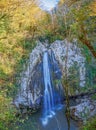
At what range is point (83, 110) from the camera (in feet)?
41.4

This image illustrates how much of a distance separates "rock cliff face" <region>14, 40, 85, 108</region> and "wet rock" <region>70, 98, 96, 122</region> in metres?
1.55

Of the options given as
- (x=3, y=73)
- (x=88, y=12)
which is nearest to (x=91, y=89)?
(x=3, y=73)

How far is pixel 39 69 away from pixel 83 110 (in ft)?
11.7

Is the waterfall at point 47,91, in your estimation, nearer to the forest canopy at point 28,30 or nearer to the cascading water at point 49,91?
the cascading water at point 49,91

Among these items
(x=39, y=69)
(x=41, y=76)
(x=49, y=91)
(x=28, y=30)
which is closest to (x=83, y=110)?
(x=49, y=91)

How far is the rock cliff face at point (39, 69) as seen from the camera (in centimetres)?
1331

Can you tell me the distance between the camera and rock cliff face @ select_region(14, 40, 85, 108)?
13312 mm

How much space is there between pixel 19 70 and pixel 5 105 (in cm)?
510

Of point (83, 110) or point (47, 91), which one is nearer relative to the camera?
point (83, 110)

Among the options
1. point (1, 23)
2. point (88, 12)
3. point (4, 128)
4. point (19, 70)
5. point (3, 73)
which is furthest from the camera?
point (19, 70)

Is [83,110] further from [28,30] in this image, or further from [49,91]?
[28,30]

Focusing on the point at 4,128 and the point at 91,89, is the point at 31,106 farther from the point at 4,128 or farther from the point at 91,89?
the point at 4,128

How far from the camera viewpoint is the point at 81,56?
50.4 ft

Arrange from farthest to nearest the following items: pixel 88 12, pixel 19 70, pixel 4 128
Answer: pixel 19 70
pixel 4 128
pixel 88 12
